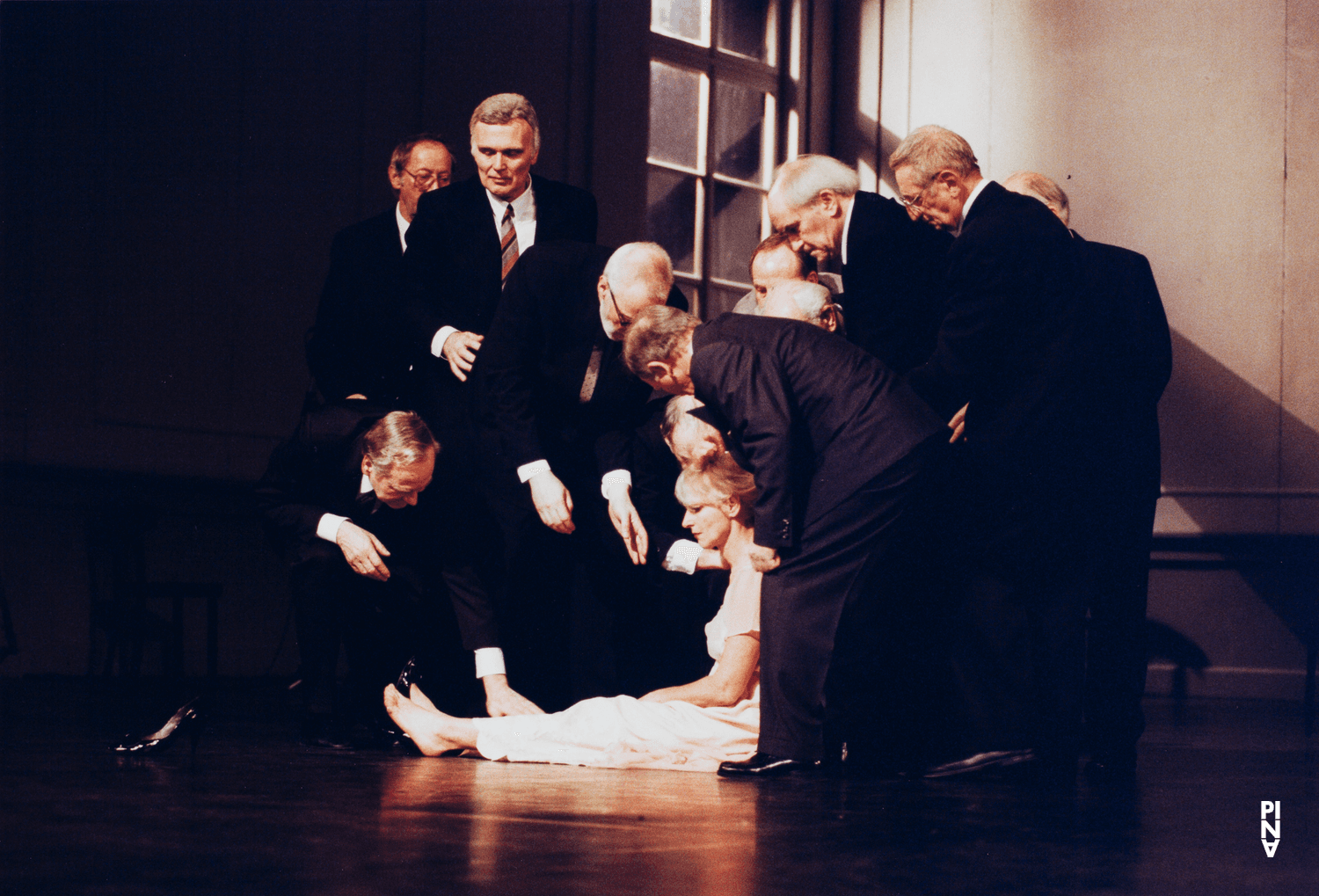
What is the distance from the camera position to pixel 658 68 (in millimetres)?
7699

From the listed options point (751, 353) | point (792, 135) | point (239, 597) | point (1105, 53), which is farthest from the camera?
point (792, 135)

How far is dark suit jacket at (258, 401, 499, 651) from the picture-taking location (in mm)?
3652

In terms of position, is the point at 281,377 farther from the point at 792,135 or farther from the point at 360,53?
the point at 792,135

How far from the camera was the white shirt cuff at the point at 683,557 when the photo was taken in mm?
3729

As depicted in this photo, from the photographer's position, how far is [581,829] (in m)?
2.12

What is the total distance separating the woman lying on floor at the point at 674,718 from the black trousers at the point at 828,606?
0.76 feet

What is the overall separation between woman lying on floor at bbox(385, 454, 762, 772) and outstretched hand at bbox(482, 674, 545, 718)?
163 mm

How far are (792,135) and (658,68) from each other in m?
0.93

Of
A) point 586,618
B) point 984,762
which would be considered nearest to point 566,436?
point 586,618

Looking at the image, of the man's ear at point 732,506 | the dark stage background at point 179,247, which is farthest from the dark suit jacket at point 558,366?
the dark stage background at point 179,247

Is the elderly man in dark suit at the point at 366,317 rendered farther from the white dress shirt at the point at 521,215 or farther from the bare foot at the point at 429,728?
the bare foot at the point at 429,728

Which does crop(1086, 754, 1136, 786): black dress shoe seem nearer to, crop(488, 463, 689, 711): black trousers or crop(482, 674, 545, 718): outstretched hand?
crop(488, 463, 689, 711): black trousers

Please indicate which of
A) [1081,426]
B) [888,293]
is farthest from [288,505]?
[1081,426]

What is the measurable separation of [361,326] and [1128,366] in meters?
2.25
